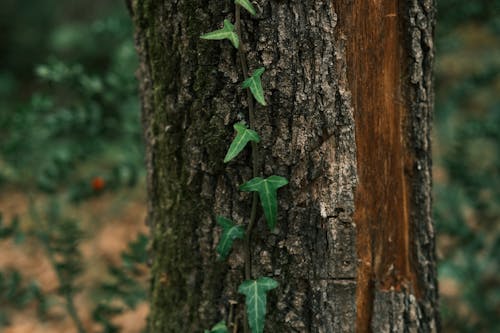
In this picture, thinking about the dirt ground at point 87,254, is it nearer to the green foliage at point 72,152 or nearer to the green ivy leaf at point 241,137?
the green foliage at point 72,152

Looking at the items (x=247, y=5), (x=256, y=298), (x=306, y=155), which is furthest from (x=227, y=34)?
(x=256, y=298)

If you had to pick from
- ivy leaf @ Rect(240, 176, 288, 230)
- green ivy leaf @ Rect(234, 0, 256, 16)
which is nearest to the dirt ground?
ivy leaf @ Rect(240, 176, 288, 230)

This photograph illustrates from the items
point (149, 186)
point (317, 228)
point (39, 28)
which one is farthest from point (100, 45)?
point (317, 228)

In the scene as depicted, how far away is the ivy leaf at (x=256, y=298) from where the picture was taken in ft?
4.17

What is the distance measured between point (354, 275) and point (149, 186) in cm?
63

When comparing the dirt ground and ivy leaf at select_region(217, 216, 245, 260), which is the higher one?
ivy leaf at select_region(217, 216, 245, 260)

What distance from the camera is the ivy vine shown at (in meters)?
1.22

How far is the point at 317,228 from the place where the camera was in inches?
52.9

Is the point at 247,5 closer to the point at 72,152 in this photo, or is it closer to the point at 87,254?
the point at 72,152

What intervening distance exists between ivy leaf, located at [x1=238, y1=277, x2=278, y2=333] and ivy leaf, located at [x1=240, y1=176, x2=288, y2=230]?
0.16 meters

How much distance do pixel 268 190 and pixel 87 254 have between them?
3.66 metres

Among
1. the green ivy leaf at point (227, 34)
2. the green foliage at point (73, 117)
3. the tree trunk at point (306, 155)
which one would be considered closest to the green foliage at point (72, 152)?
the green foliage at point (73, 117)

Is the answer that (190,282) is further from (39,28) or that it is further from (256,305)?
(39,28)

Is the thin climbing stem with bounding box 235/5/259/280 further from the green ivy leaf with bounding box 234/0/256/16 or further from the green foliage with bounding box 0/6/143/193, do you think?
the green foliage with bounding box 0/6/143/193
